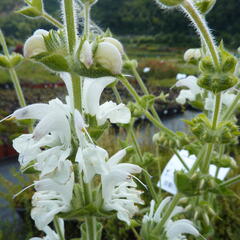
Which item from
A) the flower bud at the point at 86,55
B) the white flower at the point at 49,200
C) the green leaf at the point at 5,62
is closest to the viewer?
the flower bud at the point at 86,55

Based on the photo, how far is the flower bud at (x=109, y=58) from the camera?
416 mm

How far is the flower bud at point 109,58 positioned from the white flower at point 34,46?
3.2 inches

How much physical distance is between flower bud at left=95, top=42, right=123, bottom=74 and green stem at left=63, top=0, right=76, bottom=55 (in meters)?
0.06

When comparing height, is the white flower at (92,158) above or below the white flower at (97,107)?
below

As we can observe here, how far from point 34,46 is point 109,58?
11 centimetres

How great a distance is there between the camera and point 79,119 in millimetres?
458

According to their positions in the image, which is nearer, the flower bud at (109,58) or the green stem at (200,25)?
the flower bud at (109,58)

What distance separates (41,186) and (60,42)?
0.24 m

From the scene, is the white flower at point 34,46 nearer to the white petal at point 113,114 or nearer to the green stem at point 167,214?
the white petal at point 113,114

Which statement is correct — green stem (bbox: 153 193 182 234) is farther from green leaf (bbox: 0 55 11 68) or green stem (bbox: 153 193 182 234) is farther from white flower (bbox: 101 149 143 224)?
green leaf (bbox: 0 55 11 68)

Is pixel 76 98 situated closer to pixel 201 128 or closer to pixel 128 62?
pixel 201 128

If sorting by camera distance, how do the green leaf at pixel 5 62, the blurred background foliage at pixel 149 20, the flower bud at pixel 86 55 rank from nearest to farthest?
the flower bud at pixel 86 55 < the green leaf at pixel 5 62 < the blurred background foliage at pixel 149 20

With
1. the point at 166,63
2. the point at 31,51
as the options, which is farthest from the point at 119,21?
the point at 31,51

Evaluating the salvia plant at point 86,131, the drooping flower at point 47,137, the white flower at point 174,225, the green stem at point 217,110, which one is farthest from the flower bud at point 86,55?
the white flower at point 174,225
